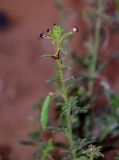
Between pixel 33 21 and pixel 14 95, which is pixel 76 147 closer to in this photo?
pixel 14 95

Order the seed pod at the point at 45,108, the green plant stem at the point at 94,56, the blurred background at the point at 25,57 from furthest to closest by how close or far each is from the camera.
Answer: the blurred background at the point at 25,57
the green plant stem at the point at 94,56
the seed pod at the point at 45,108

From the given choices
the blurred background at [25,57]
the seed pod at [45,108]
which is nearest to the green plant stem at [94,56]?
the blurred background at [25,57]

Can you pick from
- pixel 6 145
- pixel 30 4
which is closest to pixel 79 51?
pixel 6 145

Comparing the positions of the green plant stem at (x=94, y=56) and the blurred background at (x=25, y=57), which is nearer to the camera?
the green plant stem at (x=94, y=56)

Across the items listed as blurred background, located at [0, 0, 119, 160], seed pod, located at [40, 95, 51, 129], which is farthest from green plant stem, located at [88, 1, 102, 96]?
seed pod, located at [40, 95, 51, 129]

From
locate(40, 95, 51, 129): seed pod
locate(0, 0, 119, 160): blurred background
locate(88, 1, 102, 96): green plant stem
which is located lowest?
locate(40, 95, 51, 129): seed pod

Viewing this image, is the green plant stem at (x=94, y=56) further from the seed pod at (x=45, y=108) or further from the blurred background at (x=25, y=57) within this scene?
the seed pod at (x=45, y=108)

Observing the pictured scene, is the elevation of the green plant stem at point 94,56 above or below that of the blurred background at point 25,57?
below

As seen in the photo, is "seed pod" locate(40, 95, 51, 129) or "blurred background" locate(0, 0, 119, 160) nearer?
"seed pod" locate(40, 95, 51, 129)

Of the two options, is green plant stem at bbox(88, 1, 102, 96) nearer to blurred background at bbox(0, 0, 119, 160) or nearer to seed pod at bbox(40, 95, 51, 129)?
blurred background at bbox(0, 0, 119, 160)
